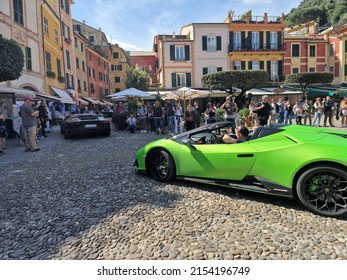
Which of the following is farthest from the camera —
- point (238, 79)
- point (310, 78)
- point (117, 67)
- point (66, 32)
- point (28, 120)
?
point (117, 67)

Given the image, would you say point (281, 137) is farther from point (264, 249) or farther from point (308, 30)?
point (308, 30)

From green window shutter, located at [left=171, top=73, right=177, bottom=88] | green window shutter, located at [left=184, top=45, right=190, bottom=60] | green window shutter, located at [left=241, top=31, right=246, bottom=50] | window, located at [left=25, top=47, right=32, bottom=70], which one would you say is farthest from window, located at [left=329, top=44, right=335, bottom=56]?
window, located at [left=25, top=47, right=32, bottom=70]

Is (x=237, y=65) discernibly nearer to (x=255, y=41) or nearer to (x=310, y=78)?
(x=255, y=41)

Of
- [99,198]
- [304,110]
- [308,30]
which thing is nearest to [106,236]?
[99,198]

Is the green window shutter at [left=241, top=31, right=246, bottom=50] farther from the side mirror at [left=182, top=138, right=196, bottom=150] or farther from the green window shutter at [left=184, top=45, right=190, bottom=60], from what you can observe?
the side mirror at [left=182, top=138, right=196, bottom=150]

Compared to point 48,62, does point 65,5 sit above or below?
above

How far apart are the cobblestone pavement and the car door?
325 mm

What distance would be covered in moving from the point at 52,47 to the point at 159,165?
73.7ft

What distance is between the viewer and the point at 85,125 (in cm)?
1147

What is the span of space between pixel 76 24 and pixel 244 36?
101 feet

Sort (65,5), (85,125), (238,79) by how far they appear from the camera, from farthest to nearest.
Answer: (65,5), (238,79), (85,125)

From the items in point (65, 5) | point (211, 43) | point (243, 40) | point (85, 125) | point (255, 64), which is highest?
point (65, 5)

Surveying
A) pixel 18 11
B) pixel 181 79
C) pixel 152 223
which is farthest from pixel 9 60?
pixel 181 79

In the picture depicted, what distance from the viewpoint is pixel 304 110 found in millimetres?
14555
